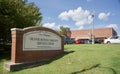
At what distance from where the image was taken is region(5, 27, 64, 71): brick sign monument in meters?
12.5

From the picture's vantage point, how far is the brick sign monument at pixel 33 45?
494 inches

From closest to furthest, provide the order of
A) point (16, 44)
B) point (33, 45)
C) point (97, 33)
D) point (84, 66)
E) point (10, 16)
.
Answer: point (84, 66), point (16, 44), point (33, 45), point (10, 16), point (97, 33)

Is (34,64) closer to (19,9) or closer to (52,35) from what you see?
(52,35)

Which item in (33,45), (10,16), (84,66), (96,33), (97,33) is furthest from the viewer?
(96,33)

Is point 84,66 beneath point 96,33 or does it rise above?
beneath

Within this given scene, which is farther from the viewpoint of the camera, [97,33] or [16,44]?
[97,33]

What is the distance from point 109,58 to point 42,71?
177 inches

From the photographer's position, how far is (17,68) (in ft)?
39.2

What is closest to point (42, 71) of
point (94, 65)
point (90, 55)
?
point (94, 65)

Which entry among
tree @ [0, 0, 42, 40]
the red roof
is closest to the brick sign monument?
tree @ [0, 0, 42, 40]

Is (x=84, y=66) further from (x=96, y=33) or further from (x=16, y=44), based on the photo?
(x=96, y=33)

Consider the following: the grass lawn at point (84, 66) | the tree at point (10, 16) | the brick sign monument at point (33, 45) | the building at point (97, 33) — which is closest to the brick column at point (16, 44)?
the brick sign monument at point (33, 45)

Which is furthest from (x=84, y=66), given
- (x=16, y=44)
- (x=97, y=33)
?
(x=97, y=33)

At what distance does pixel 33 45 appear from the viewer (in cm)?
1353
